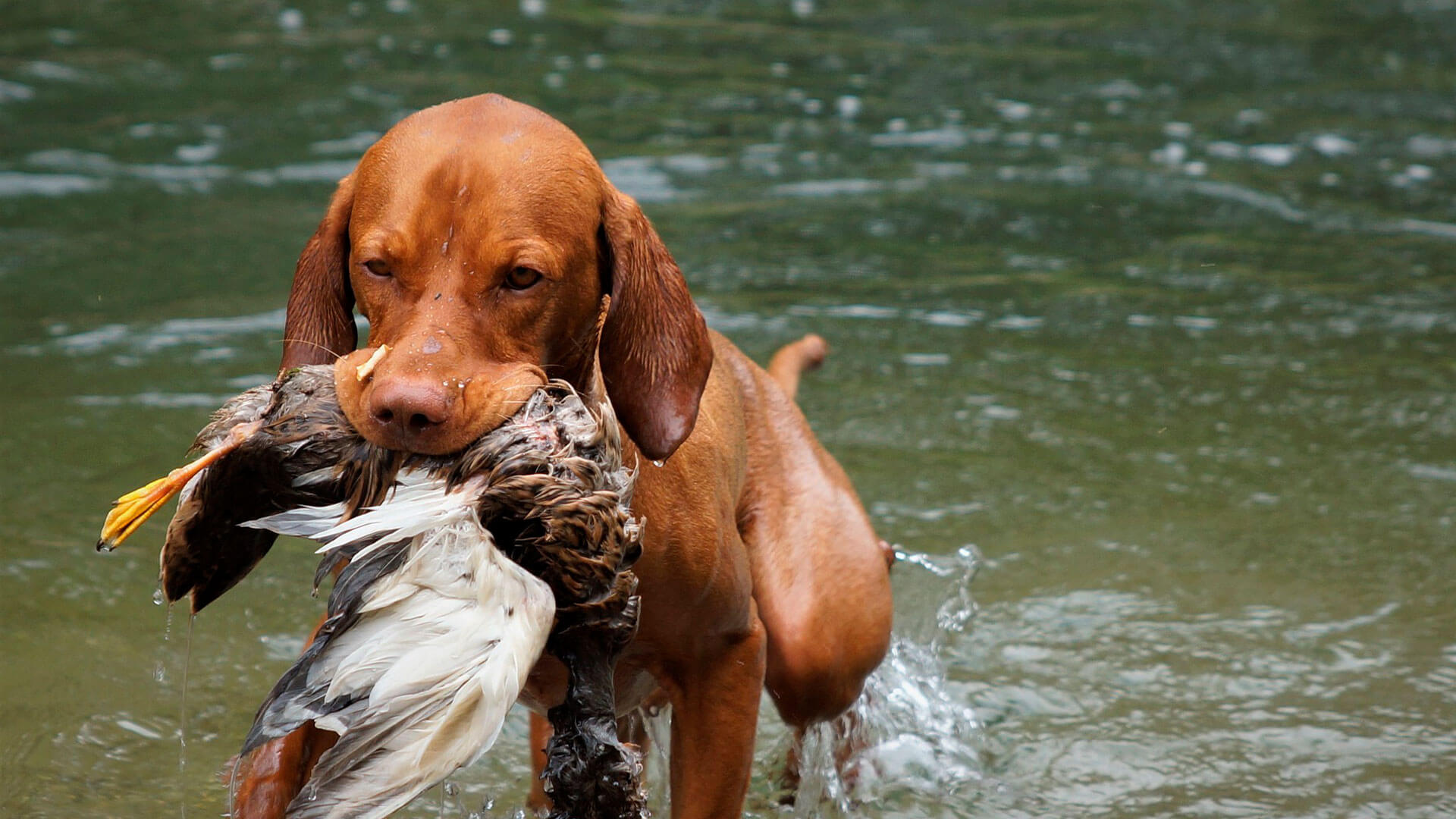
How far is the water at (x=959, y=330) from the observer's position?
14.9ft

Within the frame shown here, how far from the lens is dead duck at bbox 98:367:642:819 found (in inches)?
88.9

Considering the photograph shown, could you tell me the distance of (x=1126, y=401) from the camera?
23.7 ft

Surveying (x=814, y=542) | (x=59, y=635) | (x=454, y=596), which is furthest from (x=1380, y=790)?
(x=59, y=635)

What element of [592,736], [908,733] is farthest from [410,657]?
[908,733]

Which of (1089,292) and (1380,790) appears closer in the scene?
(1380,790)

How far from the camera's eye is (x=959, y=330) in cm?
817

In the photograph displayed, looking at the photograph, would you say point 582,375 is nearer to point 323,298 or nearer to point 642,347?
point 642,347

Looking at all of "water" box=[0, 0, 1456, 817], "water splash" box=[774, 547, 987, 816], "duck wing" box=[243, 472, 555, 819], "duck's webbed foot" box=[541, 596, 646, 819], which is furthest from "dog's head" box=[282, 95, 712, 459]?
"water splash" box=[774, 547, 987, 816]

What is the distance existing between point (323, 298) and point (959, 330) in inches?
208

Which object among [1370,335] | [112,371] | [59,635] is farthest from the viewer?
[1370,335]

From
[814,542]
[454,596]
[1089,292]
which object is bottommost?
[1089,292]

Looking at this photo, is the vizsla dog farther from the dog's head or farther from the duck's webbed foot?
the duck's webbed foot

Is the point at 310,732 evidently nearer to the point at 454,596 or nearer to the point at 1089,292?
the point at 454,596

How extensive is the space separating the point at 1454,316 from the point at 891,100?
5386mm
